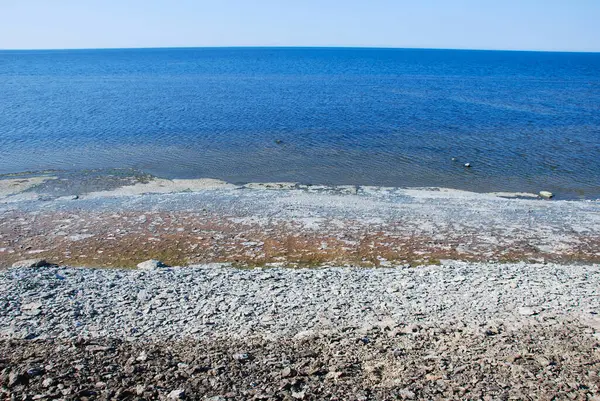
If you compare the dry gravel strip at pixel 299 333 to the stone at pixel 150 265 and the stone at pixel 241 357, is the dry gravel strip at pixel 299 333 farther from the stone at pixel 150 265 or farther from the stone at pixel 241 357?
the stone at pixel 150 265

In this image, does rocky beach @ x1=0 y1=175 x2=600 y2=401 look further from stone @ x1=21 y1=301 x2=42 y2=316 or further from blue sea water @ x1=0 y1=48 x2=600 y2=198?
blue sea water @ x1=0 y1=48 x2=600 y2=198

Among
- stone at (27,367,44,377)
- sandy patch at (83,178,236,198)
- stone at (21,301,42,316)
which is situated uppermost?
stone at (27,367,44,377)

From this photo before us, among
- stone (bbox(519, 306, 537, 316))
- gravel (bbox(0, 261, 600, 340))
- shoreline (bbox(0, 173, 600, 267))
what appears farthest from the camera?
shoreline (bbox(0, 173, 600, 267))

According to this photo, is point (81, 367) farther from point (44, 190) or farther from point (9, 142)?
point (9, 142)

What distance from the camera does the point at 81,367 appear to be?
9.75 m

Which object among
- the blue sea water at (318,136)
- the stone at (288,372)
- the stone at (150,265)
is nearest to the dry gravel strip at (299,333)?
the stone at (288,372)

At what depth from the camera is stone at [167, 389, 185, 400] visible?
29.4ft

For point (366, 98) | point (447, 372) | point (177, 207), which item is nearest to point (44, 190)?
point (177, 207)

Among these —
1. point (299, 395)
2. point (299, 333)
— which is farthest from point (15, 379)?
point (299, 333)

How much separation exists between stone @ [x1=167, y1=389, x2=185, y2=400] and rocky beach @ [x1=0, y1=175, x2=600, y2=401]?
3 centimetres

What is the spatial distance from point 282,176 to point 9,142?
24.5 m

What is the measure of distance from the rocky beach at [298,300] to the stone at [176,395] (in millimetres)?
30

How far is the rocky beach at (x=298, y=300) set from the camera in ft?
31.5

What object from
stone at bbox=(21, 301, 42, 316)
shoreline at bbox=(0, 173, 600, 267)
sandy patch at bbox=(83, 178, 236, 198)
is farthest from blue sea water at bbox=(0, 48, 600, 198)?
stone at bbox=(21, 301, 42, 316)
